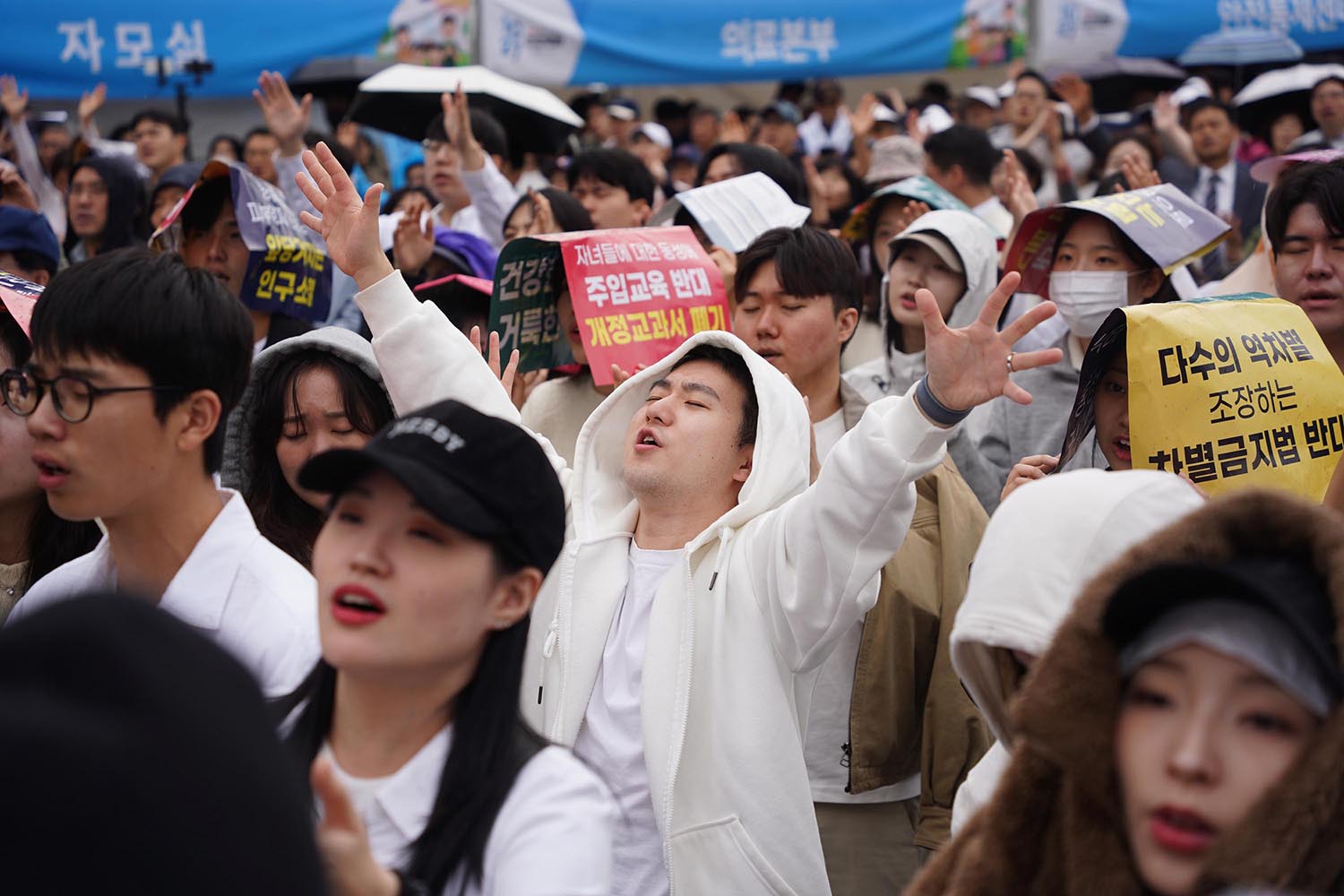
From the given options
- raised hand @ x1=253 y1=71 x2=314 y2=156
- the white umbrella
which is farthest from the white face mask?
the white umbrella

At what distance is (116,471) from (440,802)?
1092mm

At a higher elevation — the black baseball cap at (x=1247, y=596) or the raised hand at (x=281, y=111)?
the raised hand at (x=281, y=111)

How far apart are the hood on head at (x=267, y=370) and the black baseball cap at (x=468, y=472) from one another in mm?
1483

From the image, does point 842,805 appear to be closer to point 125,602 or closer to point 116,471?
point 116,471

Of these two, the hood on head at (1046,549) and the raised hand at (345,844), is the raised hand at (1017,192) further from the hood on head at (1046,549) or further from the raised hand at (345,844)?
the raised hand at (345,844)

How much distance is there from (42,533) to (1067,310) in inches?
121

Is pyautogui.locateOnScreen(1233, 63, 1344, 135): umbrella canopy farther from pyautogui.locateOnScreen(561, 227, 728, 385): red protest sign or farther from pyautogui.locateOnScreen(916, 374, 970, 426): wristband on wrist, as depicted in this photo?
pyautogui.locateOnScreen(916, 374, 970, 426): wristband on wrist

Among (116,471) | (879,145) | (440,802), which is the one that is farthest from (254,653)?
(879,145)

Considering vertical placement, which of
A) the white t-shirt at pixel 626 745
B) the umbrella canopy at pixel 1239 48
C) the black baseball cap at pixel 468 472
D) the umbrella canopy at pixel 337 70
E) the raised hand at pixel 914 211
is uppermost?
the umbrella canopy at pixel 1239 48

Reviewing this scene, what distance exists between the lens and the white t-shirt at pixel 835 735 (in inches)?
148

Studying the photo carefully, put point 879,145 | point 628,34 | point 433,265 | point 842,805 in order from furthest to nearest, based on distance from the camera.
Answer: point 628,34 < point 879,145 < point 433,265 < point 842,805

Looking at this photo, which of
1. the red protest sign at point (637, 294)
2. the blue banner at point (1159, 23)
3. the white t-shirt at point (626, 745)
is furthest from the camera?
the blue banner at point (1159, 23)

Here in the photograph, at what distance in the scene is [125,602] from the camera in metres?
1.11

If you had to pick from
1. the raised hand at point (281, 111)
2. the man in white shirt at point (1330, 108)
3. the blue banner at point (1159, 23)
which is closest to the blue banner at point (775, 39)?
the blue banner at point (1159, 23)
